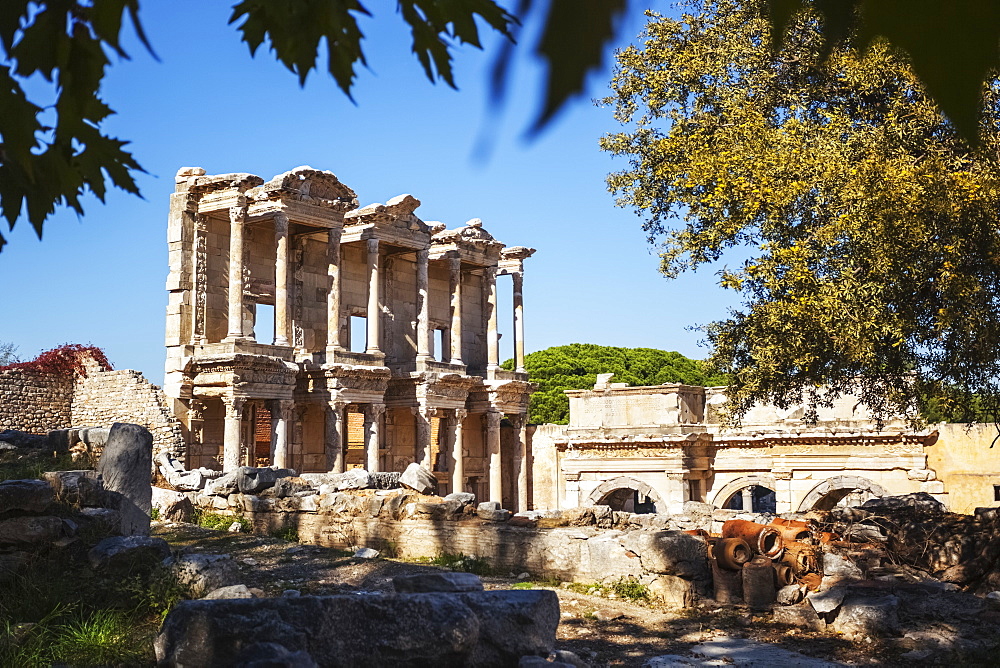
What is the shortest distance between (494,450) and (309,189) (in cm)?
1188

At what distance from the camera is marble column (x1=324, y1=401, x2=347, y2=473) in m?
27.8

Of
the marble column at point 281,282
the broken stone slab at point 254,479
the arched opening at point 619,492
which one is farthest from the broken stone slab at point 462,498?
the arched opening at point 619,492

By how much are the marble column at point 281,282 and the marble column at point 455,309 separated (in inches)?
284

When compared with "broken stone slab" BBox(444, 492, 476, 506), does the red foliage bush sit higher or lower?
higher

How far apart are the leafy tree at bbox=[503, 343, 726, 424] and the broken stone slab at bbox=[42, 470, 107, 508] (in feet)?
145

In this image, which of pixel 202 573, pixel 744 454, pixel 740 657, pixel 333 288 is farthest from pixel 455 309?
pixel 740 657

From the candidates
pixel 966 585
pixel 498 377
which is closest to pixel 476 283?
pixel 498 377

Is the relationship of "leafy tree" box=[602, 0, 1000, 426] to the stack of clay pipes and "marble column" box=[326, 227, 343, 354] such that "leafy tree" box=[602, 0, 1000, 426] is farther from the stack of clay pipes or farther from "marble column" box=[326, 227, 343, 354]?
"marble column" box=[326, 227, 343, 354]

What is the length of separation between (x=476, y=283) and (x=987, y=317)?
2793 cm

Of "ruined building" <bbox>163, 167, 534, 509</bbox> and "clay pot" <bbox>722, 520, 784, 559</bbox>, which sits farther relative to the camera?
"ruined building" <bbox>163, 167, 534, 509</bbox>

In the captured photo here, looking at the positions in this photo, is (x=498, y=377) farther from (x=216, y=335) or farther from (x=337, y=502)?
(x=337, y=502)

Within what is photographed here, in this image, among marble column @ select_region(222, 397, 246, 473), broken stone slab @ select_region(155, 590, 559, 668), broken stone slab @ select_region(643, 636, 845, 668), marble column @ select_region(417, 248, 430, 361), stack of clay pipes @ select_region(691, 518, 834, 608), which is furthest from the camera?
marble column @ select_region(417, 248, 430, 361)

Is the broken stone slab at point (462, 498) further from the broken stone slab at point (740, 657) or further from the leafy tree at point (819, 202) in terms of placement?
the broken stone slab at point (740, 657)

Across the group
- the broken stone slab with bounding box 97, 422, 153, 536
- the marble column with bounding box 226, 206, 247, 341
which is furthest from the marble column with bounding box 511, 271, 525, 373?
the broken stone slab with bounding box 97, 422, 153, 536
